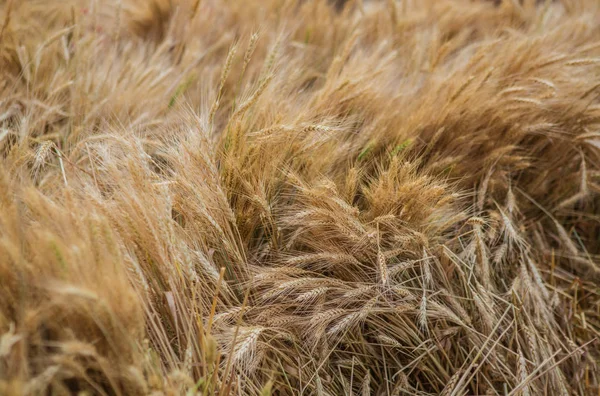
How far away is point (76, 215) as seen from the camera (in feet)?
3.45

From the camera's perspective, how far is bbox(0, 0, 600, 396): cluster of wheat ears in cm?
98

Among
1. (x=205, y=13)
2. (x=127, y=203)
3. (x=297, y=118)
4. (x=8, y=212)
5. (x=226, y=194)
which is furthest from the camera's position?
(x=205, y=13)

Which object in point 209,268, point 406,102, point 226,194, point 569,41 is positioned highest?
point 569,41

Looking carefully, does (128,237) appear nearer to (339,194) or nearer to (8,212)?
(8,212)

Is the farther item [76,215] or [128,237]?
[128,237]

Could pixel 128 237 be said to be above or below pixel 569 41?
below

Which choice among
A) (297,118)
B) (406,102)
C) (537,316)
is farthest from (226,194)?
(537,316)

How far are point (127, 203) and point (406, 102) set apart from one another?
1.16 meters

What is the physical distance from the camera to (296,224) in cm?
140

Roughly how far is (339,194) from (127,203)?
624 mm

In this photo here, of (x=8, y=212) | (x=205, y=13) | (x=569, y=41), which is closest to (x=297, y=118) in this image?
(x=8, y=212)

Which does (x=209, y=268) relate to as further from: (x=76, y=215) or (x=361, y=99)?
(x=361, y=99)

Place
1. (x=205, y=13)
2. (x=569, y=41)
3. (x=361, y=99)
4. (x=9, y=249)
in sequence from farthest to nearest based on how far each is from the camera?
(x=205, y=13) < (x=569, y=41) < (x=361, y=99) < (x=9, y=249)

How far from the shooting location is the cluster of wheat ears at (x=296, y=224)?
98cm
